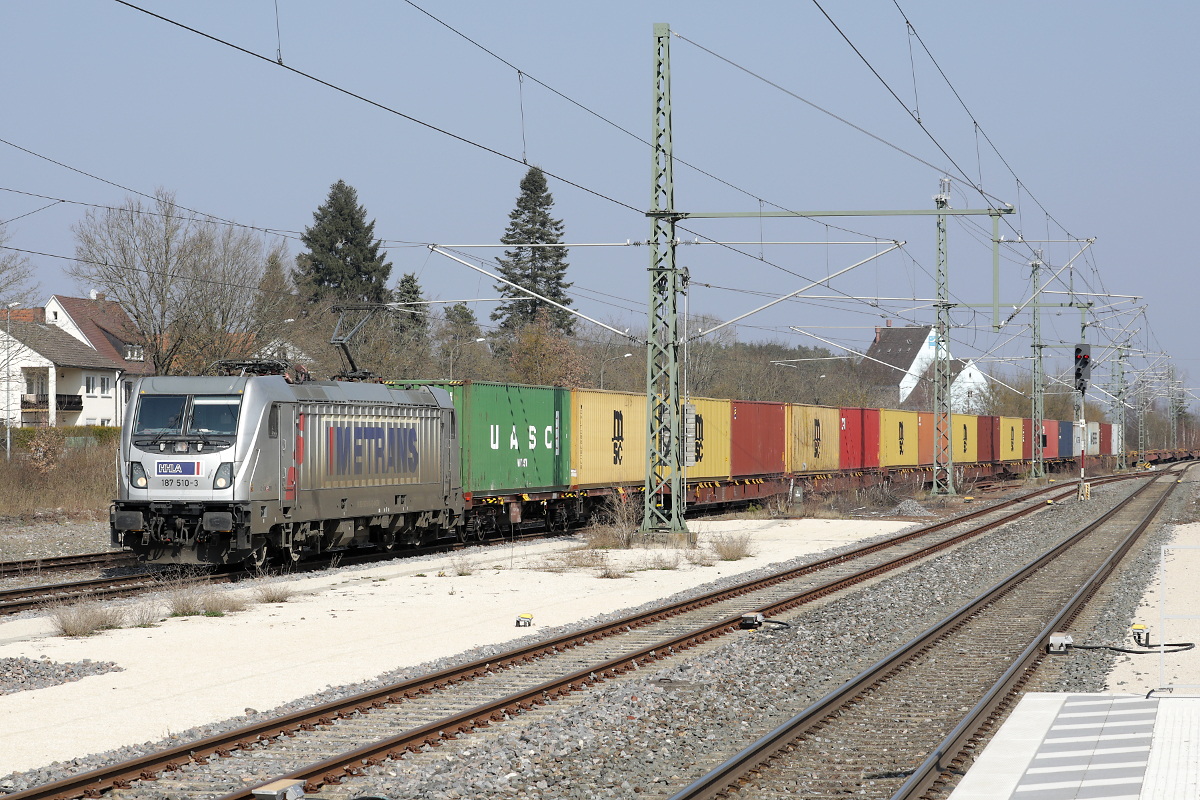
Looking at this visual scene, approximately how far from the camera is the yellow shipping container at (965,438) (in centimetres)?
5203

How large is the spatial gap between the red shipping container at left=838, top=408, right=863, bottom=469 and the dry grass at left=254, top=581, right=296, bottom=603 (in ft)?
93.4

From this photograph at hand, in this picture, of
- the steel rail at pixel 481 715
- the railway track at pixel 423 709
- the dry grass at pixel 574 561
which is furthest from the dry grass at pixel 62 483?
the steel rail at pixel 481 715

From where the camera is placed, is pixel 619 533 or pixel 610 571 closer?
pixel 610 571

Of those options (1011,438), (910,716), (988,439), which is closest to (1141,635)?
(910,716)

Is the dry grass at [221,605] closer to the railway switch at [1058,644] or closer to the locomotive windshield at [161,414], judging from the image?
the locomotive windshield at [161,414]

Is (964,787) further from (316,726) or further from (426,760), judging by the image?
(316,726)

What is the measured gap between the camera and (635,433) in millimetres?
30828

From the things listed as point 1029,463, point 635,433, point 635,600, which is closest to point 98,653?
point 635,600

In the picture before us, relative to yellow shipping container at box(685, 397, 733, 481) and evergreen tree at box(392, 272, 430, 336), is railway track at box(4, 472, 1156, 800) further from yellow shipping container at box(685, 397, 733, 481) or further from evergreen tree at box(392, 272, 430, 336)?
evergreen tree at box(392, 272, 430, 336)

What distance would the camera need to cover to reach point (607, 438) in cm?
2903

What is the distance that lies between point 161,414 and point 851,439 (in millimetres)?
29918

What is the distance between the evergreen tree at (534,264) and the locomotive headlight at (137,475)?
6008 cm

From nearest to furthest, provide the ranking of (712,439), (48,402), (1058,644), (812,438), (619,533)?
(1058,644) < (619,533) < (712,439) < (812,438) < (48,402)

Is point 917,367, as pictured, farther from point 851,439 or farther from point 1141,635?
point 1141,635
